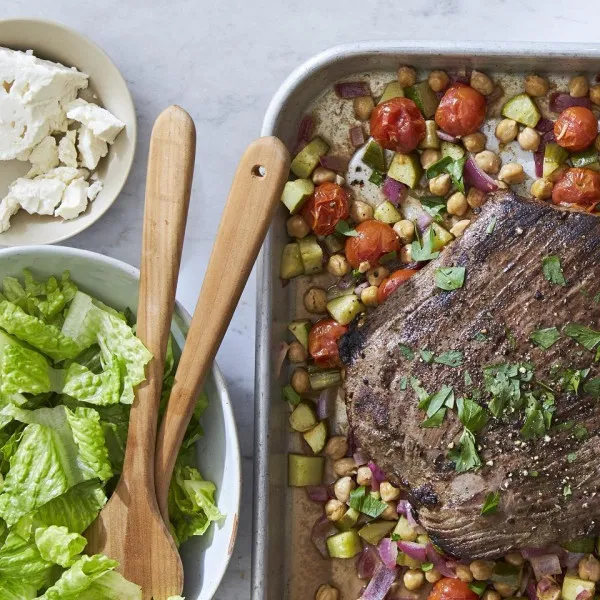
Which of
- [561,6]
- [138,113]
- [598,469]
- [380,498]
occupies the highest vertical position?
[561,6]

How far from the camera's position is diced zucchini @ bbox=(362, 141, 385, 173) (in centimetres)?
418

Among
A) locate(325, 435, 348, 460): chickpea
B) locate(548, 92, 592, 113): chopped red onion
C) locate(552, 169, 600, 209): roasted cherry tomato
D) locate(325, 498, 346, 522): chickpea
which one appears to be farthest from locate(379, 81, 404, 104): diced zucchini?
locate(325, 498, 346, 522): chickpea

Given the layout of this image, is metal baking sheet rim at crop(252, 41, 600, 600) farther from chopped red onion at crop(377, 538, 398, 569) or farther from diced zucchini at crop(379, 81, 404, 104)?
chopped red onion at crop(377, 538, 398, 569)

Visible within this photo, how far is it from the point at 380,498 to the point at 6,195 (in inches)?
85.1

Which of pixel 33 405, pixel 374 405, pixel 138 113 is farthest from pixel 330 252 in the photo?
pixel 33 405

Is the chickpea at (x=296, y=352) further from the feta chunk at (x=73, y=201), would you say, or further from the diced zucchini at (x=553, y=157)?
the diced zucchini at (x=553, y=157)

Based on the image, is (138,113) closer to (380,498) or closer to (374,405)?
(374,405)

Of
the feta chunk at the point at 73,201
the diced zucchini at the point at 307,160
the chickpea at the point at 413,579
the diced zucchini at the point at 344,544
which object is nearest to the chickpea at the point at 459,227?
the diced zucchini at the point at 307,160

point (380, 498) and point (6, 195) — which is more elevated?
point (6, 195)

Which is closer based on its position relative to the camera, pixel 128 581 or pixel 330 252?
pixel 128 581

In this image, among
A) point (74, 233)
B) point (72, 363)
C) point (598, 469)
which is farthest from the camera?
point (74, 233)

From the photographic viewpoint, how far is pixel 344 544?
4.14 metres

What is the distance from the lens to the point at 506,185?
414 centimetres

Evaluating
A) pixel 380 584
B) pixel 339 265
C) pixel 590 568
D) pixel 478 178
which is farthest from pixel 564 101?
pixel 380 584
